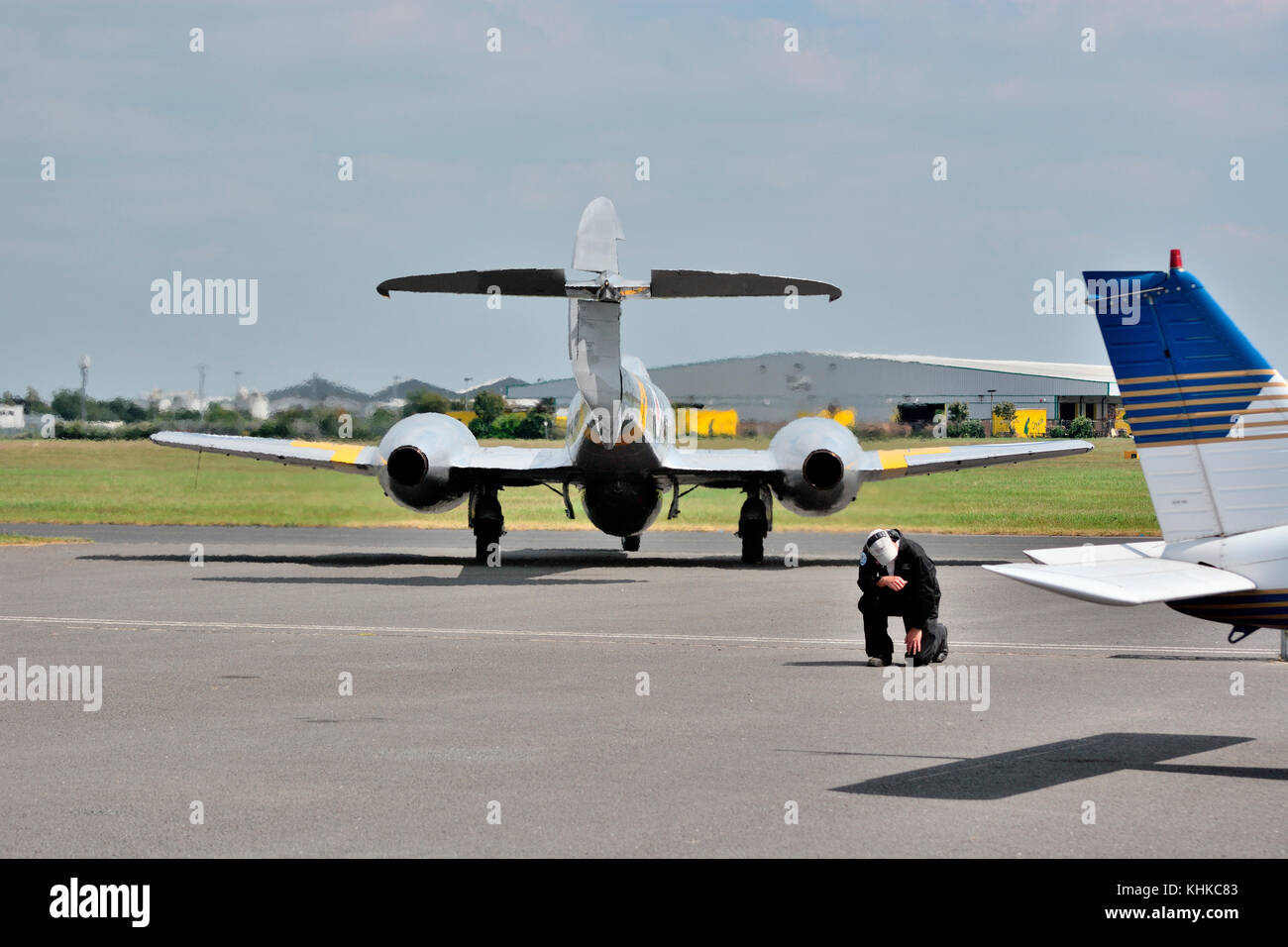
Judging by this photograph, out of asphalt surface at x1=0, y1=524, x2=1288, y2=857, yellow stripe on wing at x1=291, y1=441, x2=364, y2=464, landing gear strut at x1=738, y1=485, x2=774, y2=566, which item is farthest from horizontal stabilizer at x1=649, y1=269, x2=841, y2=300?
yellow stripe on wing at x1=291, y1=441, x2=364, y2=464

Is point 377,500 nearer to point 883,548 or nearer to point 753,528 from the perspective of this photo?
point 753,528

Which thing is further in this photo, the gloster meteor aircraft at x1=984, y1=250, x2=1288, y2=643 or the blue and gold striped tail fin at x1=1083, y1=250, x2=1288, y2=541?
the blue and gold striped tail fin at x1=1083, y1=250, x2=1288, y2=541

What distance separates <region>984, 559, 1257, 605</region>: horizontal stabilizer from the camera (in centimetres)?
916

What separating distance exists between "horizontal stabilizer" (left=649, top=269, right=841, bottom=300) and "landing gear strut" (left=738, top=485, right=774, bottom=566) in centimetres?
668

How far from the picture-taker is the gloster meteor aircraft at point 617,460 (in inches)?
1053

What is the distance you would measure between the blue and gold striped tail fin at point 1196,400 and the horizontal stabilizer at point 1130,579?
558 millimetres

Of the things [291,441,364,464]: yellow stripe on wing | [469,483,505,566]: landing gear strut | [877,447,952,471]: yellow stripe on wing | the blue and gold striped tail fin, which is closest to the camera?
the blue and gold striped tail fin

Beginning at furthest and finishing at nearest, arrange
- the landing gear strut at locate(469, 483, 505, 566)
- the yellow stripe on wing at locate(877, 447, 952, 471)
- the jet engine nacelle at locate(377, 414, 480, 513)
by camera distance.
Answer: the landing gear strut at locate(469, 483, 505, 566), the yellow stripe on wing at locate(877, 447, 952, 471), the jet engine nacelle at locate(377, 414, 480, 513)

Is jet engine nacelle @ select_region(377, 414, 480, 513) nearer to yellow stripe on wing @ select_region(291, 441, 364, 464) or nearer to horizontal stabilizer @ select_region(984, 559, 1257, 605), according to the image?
yellow stripe on wing @ select_region(291, 441, 364, 464)

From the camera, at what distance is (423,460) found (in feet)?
94.0

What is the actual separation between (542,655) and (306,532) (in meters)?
27.1

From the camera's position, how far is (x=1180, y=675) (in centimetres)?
1457

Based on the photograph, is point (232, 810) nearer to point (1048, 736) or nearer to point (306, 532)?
point (1048, 736)

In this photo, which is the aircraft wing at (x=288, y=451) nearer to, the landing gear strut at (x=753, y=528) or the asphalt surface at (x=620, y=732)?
the landing gear strut at (x=753, y=528)
